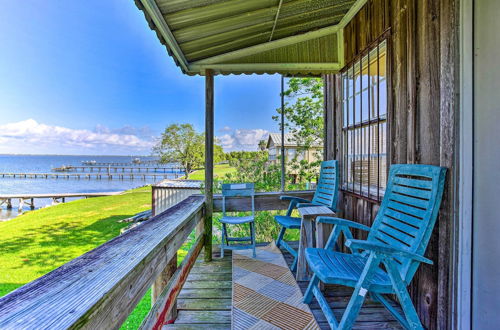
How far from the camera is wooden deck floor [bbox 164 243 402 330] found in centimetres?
167

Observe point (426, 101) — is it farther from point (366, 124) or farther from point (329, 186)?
point (329, 186)

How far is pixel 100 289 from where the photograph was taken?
646 millimetres

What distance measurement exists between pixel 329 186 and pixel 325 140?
0.74 meters

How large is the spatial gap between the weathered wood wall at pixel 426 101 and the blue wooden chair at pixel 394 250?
0.10m

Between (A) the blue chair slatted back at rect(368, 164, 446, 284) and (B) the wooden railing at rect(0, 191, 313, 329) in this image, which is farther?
(A) the blue chair slatted back at rect(368, 164, 446, 284)

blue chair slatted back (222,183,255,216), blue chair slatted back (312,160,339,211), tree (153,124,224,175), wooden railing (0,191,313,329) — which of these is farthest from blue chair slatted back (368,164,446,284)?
tree (153,124,224,175)

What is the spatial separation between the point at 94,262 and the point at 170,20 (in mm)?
1722

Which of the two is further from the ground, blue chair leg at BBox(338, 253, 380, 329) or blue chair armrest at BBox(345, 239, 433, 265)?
blue chair armrest at BBox(345, 239, 433, 265)

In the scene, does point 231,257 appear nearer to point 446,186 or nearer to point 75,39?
point 446,186

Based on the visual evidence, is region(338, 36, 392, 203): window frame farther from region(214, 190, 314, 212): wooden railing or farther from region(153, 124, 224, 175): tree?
region(153, 124, 224, 175): tree

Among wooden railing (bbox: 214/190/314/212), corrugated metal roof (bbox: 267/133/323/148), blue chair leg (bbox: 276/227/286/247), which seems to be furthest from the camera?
corrugated metal roof (bbox: 267/133/323/148)

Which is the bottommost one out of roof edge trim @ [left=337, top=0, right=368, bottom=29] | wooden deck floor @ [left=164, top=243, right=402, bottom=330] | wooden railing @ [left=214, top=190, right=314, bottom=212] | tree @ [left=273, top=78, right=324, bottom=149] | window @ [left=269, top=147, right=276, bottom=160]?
wooden deck floor @ [left=164, top=243, right=402, bottom=330]

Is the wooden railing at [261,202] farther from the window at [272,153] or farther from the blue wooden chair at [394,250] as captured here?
the blue wooden chair at [394,250]

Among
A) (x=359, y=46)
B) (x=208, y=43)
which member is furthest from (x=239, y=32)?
(x=359, y=46)
